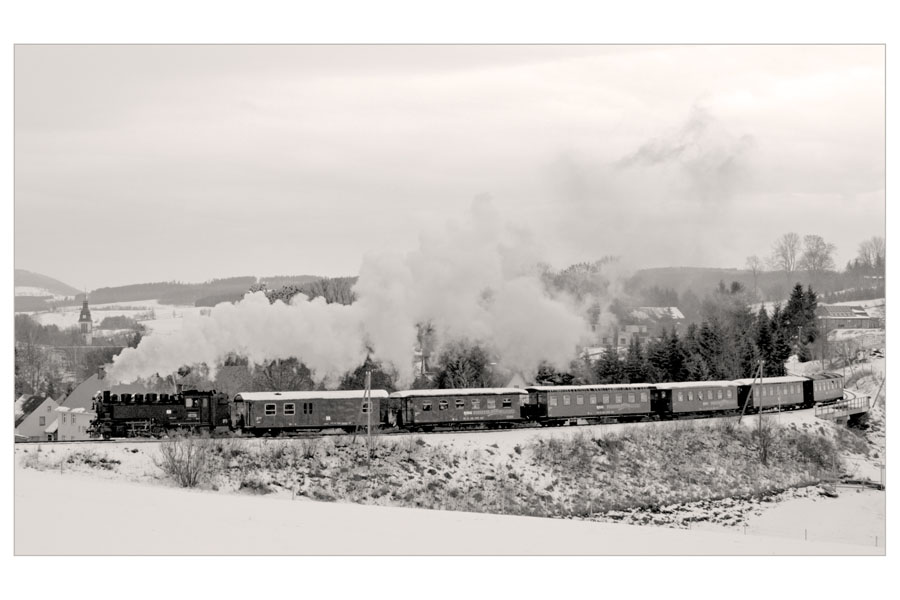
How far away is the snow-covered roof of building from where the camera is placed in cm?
5856

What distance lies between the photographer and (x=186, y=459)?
28656 mm

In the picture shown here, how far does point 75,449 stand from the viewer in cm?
2852

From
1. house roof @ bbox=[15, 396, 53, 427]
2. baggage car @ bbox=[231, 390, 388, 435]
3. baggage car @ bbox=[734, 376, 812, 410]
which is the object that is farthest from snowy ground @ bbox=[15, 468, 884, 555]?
house roof @ bbox=[15, 396, 53, 427]

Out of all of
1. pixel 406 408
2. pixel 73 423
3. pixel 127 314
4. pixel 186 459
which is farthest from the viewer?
pixel 127 314

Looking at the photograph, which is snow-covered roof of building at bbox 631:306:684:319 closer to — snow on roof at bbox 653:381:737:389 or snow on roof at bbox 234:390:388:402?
snow on roof at bbox 653:381:737:389

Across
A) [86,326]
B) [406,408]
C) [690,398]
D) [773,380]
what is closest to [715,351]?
[773,380]

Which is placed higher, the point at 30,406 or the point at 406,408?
the point at 406,408

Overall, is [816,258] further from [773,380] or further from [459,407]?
[459,407]

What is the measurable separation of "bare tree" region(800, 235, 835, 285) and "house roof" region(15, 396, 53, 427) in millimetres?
49940

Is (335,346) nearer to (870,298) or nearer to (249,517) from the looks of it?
(249,517)

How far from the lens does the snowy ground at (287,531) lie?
1995cm

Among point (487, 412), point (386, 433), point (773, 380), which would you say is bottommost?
point (386, 433)

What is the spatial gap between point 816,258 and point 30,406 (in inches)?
2075

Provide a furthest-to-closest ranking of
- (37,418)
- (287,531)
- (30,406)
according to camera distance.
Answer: (30,406)
(37,418)
(287,531)
